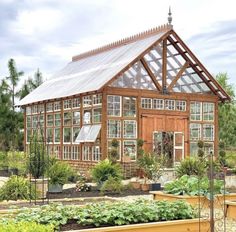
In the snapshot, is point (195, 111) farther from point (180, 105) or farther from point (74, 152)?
point (74, 152)

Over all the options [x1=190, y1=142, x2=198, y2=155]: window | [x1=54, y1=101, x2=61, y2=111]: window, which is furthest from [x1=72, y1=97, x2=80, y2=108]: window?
[x1=190, y1=142, x2=198, y2=155]: window

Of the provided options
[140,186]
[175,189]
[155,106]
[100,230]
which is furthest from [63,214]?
[155,106]

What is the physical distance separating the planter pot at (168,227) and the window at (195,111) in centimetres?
1428

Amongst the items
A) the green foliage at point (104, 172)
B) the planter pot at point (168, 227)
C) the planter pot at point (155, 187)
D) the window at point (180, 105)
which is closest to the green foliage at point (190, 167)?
the planter pot at point (155, 187)

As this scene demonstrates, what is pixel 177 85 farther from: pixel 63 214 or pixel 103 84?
pixel 63 214

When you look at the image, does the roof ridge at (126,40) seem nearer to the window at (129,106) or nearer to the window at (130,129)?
the window at (129,106)

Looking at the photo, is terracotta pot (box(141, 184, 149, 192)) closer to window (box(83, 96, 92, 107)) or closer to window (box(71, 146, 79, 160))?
window (box(83, 96, 92, 107))

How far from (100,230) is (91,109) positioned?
1349 centimetres

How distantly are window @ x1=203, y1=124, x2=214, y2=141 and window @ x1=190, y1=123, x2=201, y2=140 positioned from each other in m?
0.30

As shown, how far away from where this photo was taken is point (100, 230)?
22.9 feet

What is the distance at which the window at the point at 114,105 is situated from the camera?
19688 mm

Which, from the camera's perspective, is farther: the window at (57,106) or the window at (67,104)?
the window at (57,106)

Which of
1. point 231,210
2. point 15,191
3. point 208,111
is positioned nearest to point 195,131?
point 208,111

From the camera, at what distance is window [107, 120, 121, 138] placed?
19703 millimetres
